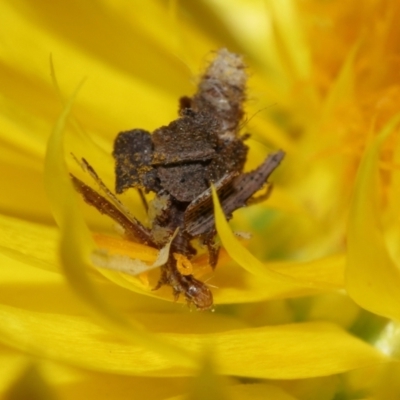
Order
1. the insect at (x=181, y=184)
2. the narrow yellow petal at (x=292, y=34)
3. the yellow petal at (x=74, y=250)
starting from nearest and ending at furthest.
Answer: the yellow petal at (x=74, y=250) < the insect at (x=181, y=184) < the narrow yellow petal at (x=292, y=34)

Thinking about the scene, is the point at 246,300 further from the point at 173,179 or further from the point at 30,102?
the point at 30,102

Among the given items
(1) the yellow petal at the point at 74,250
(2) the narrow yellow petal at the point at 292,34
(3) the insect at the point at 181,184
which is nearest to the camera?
(1) the yellow petal at the point at 74,250

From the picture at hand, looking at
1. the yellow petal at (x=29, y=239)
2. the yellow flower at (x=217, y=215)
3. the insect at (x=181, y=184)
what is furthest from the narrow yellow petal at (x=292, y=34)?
the yellow petal at (x=29, y=239)

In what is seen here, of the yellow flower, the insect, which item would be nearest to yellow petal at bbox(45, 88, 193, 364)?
the yellow flower

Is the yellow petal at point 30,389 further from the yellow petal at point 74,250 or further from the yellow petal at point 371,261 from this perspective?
the yellow petal at point 371,261

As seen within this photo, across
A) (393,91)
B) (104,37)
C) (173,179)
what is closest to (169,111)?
(104,37)

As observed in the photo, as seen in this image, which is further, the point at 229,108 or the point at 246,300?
the point at 229,108

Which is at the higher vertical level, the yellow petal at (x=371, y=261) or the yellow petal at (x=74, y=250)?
the yellow petal at (x=371, y=261)
